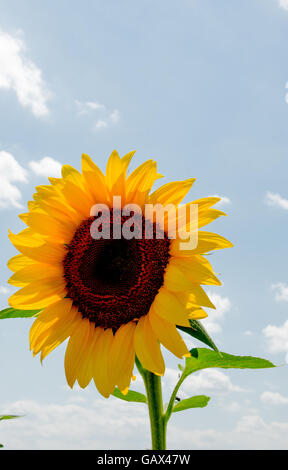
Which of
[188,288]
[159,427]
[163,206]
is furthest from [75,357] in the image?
[163,206]

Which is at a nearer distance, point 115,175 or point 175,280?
point 175,280

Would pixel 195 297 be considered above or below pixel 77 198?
below

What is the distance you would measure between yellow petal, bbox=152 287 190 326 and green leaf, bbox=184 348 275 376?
35cm

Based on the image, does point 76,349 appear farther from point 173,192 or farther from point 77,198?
point 173,192

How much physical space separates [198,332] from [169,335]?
187mm

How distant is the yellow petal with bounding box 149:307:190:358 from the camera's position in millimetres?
2682

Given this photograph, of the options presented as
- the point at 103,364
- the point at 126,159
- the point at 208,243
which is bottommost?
the point at 103,364

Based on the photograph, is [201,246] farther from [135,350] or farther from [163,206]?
[135,350]

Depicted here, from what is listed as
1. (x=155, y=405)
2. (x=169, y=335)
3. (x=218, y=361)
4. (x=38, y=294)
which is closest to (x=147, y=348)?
(x=169, y=335)

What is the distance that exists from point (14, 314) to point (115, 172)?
1214mm

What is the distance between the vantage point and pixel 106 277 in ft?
11.2

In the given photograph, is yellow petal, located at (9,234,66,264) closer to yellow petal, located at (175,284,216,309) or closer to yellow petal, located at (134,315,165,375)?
yellow petal, located at (134,315,165,375)

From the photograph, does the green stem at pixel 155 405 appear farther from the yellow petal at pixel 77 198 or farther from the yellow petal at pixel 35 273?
the yellow petal at pixel 77 198
